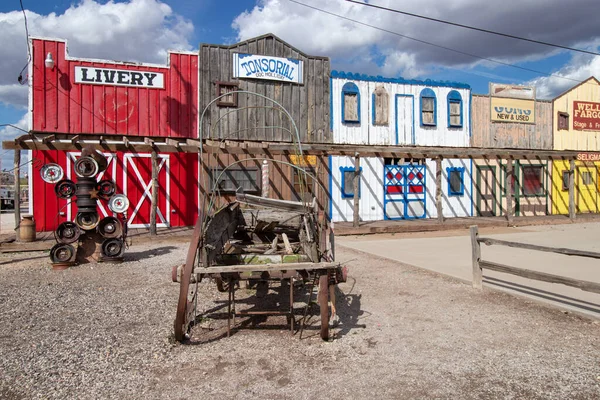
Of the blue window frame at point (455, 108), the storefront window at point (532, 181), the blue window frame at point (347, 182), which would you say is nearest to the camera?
the blue window frame at point (347, 182)

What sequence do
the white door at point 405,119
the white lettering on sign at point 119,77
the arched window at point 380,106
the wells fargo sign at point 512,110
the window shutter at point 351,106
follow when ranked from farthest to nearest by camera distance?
the wells fargo sign at point 512,110 < the white door at point 405,119 < the arched window at point 380,106 < the window shutter at point 351,106 < the white lettering on sign at point 119,77

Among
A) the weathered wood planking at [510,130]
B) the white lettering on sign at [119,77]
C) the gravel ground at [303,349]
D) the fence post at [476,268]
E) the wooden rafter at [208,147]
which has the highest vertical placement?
the white lettering on sign at [119,77]

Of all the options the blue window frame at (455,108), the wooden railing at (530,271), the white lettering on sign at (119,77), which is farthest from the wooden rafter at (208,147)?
the wooden railing at (530,271)

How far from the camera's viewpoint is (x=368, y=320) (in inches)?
211

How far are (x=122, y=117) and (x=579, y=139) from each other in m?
20.1

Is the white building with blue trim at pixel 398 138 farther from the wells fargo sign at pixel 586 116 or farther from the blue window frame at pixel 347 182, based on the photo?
the wells fargo sign at pixel 586 116

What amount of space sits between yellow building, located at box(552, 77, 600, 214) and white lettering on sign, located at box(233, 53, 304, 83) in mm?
12539

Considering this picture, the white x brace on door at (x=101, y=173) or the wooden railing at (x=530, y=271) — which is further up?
the white x brace on door at (x=101, y=173)

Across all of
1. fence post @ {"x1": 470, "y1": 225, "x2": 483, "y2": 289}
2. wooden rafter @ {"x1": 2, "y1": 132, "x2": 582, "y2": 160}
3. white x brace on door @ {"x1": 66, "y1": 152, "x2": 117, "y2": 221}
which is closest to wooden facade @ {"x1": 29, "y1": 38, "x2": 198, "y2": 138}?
wooden rafter @ {"x1": 2, "y1": 132, "x2": 582, "y2": 160}

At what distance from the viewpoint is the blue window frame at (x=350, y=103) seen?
1686 cm

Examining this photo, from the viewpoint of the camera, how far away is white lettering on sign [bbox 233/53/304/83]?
1562 cm

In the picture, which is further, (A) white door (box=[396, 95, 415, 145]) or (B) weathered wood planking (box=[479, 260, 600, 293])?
(A) white door (box=[396, 95, 415, 145])

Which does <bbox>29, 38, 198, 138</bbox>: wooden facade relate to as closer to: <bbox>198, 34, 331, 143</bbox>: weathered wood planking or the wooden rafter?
the wooden rafter

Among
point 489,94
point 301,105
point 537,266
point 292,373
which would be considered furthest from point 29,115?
point 489,94
